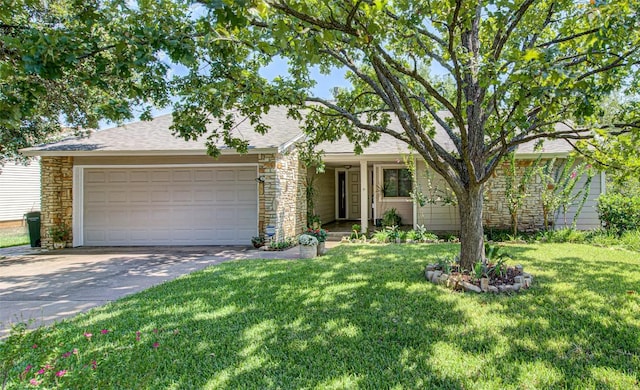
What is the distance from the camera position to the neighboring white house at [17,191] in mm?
16188

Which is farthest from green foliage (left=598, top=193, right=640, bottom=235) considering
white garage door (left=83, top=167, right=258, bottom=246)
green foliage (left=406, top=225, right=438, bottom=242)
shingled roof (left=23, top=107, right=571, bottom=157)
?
white garage door (left=83, top=167, right=258, bottom=246)

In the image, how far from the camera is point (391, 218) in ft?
41.3

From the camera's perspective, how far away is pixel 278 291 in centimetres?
532

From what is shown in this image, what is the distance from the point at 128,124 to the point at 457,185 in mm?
11245

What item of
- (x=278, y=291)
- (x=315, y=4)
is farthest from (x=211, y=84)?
(x=278, y=291)

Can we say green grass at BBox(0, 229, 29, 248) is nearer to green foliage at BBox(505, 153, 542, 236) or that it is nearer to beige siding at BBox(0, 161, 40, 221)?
beige siding at BBox(0, 161, 40, 221)

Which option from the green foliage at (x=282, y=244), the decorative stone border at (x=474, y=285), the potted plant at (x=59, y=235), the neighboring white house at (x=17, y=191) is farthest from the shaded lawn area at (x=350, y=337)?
the neighboring white house at (x=17, y=191)

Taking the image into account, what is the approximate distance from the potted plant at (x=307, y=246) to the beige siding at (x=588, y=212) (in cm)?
792

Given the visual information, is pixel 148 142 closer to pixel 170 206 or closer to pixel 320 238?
pixel 170 206

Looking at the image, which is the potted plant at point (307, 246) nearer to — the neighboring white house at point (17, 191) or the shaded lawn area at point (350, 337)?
the shaded lawn area at point (350, 337)

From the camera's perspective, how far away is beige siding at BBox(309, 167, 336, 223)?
45.1ft

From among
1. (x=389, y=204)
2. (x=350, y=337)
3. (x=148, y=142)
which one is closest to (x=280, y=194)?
(x=148, y=142)

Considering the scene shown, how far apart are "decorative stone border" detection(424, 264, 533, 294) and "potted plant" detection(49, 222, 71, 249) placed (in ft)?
33.8

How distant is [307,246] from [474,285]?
156 inches
